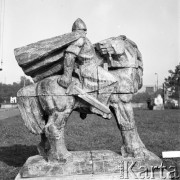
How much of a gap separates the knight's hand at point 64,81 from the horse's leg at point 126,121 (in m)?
0.80

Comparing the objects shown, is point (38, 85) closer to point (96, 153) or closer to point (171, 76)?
point (96, 153)

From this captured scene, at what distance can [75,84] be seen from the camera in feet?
14.9

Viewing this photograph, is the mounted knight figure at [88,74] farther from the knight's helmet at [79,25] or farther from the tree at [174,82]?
the tree at [174,82]

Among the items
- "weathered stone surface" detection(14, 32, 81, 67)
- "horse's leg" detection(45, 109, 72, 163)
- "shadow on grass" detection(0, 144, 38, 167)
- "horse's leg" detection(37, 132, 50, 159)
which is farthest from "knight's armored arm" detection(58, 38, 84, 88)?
"shadow on grass" detection(0, 144, 38, 167)

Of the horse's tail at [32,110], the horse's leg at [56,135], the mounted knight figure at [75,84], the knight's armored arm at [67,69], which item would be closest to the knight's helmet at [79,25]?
the mounted knight figure at [75,84]

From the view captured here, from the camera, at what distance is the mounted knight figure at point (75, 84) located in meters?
4.45

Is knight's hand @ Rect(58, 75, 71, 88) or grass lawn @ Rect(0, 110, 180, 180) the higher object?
knight's hand @ Rect(58, 75, 71, 88)

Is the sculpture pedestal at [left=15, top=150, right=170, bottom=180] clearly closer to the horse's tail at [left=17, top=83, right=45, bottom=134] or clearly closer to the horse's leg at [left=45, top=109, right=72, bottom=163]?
the horse's leg at [left=45, top=109, right=72, bottom=163]

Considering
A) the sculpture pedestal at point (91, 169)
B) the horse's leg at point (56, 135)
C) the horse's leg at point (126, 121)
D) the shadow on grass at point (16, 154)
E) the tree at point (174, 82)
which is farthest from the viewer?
the tree at point (174, 82)

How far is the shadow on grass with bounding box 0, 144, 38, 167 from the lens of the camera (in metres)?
6.31

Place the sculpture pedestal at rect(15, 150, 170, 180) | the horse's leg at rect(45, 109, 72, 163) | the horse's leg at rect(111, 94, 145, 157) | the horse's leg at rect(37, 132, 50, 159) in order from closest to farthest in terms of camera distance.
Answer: the sculpture pedestal at rect(15, 150, 170, 180) < the horse's leg at rect(45, 109, 72, 163) < the horse's leg at rect(111, 94, 145, 157) < the horse's leg at rect(37, 132, 50, 159)

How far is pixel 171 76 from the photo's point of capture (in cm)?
3341

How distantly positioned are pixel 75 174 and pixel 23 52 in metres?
2.13

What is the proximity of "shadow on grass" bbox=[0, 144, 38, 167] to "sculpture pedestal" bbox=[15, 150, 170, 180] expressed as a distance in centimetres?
187
